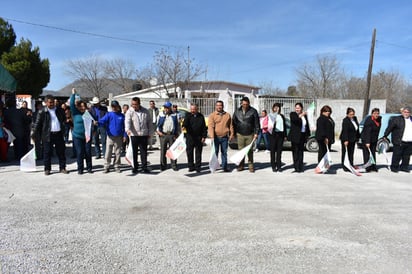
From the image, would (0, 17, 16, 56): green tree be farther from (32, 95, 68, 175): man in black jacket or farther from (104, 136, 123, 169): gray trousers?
(104, 136, 123, 169): gray trousers

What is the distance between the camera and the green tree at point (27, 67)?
25.1 metres

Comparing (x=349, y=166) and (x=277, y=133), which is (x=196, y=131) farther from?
(x=349, y=166)

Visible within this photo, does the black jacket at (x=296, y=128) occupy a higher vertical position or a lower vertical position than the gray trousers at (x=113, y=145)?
higher

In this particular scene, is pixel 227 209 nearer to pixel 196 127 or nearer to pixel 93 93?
pixel 196 127

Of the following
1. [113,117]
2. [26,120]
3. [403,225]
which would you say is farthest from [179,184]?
[26,120]

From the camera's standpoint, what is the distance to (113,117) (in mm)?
7020

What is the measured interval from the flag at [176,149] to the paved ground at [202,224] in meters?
0.73

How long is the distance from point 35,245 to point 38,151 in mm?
6369

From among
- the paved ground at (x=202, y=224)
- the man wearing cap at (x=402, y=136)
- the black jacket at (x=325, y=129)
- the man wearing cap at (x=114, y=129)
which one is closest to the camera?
the paved ground at (x=202, y=224)

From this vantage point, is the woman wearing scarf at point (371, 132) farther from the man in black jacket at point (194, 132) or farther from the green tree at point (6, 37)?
the green tree at point (6, 37)

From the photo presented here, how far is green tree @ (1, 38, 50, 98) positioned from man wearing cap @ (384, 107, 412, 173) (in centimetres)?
2799

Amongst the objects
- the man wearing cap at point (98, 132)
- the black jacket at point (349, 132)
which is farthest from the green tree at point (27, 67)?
the black jacket at point (349, 132)

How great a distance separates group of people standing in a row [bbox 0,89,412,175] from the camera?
6941 mm

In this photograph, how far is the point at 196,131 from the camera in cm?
745
